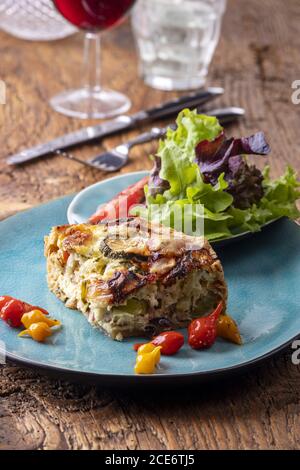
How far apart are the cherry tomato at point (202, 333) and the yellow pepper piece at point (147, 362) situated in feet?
0.59

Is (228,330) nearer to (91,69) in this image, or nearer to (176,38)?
(91,69)

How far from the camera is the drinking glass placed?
5.77 meters

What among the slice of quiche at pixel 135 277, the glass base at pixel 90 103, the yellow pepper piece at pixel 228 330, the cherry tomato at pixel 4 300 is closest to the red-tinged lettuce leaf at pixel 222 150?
the slice of quiche at pixel 135 277

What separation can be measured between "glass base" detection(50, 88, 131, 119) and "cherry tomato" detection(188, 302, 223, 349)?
107 inches

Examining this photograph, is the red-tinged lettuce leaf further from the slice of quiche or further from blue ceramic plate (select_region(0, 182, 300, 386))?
the slice of quiche

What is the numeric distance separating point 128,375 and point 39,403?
32cm

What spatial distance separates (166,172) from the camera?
11.9ft

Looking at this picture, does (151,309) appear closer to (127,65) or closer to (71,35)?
(127,65)

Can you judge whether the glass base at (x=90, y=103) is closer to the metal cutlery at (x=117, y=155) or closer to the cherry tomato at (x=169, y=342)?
the metal cutlery at (x=117, y=155)

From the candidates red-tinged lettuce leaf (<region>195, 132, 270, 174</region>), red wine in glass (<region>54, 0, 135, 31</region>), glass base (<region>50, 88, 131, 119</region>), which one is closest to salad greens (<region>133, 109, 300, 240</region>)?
red-tinged lettuce leaf (<region>195, 132, 270, 174</region>)

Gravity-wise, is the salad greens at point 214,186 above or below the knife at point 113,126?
above

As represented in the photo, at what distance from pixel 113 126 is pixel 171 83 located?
0.94m

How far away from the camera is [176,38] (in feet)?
19.0

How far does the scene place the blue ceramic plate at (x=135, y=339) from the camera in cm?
266
